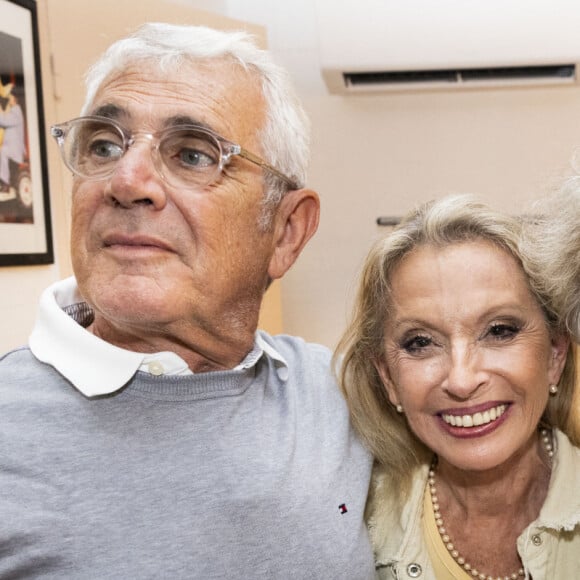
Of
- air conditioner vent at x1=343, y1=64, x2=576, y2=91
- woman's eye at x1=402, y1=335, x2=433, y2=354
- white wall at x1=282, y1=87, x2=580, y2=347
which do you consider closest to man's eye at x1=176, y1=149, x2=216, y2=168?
woman's eye at x1=402, y1=335, x2=433, y2=354

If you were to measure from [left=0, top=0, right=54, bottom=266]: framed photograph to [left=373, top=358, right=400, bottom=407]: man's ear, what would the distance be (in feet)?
4.34

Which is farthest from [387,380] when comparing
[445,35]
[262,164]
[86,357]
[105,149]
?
[445,35]

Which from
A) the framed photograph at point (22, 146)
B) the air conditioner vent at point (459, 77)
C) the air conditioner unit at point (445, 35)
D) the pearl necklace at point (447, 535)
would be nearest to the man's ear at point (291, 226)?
the pearl necklace at point (447, 535)

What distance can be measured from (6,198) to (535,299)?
1673mm

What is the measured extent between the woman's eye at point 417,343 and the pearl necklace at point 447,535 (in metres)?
0.32

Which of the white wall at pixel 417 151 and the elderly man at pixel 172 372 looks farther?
the white wall at pixel 417 151

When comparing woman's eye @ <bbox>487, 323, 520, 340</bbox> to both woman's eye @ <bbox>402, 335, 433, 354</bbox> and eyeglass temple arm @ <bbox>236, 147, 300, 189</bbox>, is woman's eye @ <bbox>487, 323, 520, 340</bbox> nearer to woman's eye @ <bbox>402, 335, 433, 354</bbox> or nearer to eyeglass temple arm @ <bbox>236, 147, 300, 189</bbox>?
woman's eye @ <bbox>402, 335, 433, 354</bbox>

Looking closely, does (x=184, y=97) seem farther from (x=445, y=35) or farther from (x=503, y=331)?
(x=445, y=35)

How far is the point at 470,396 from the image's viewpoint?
4.79ft

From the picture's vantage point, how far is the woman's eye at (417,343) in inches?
60.2

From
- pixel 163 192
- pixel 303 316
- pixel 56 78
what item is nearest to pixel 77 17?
pixel 56 78

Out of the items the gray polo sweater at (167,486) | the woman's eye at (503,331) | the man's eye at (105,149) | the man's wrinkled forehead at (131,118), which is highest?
the man's wrinkled forehead at (131,118)

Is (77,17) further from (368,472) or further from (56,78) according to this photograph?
(368,472)

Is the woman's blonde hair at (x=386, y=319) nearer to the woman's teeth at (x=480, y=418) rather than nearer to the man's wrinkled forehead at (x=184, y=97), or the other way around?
the woman's teeth at (x=480, y=418)
